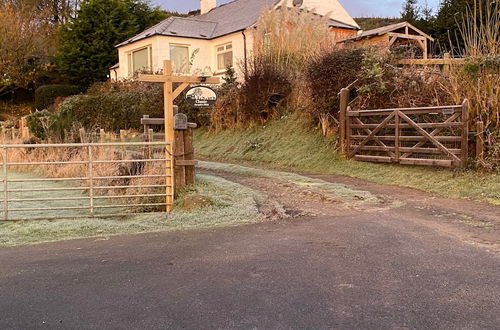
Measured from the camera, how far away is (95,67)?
35906 millimetres

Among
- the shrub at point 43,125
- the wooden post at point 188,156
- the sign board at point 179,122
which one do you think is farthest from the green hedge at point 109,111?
the sign board at point 179,122

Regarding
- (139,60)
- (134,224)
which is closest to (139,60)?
(139,60)

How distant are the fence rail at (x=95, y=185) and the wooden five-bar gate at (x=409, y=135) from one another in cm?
535

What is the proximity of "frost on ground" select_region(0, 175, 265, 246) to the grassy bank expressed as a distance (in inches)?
165

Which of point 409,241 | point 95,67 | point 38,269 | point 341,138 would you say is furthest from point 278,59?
point 95,67

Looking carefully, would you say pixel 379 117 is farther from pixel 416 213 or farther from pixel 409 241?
pixel 409 241

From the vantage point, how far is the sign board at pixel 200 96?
8.86 m

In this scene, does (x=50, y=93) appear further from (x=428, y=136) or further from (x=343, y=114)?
(x=428, y=136)

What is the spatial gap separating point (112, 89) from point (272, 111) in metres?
12.5

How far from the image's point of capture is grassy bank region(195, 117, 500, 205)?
9719 millimetres

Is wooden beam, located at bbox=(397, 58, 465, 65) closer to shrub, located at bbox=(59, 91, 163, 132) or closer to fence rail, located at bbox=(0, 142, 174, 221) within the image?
fence rail, located at bbox=(0, 142, 174, 221)

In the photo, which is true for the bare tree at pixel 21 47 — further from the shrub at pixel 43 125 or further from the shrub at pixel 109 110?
the shrub at pixel 43 125

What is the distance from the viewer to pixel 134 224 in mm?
7402

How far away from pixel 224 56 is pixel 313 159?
635 inches
